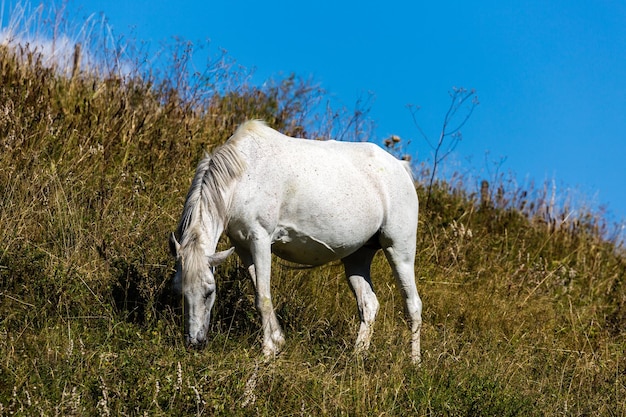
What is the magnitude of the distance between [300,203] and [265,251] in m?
0.49

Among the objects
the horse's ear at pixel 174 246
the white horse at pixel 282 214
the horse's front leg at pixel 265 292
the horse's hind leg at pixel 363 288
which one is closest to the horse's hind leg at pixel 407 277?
the white horse at pixel 282 214

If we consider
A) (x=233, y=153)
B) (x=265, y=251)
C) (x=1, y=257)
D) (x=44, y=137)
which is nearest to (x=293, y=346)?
(x=265, y=251)

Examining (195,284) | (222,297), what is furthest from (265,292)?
(222,297)

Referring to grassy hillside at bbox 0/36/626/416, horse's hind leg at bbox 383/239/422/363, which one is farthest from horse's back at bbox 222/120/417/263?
grassy hillside at bbox 0/36/626/416

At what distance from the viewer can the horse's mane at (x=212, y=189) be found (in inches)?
246

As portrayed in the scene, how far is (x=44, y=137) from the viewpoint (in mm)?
9398

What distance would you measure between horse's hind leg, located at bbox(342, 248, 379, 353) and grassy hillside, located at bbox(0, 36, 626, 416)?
0.14m

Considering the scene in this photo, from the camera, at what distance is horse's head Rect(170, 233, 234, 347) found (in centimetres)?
598

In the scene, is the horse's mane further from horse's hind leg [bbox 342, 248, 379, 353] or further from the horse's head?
horse's hind leg [bbox 342, 248, 379, 353]

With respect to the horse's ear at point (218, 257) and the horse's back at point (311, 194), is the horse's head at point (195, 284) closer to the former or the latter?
the horse's ear at point (218, 257)

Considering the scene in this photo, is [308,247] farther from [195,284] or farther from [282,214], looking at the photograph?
[195,284]

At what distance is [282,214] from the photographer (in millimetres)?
6543

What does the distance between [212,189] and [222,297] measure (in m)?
1.59

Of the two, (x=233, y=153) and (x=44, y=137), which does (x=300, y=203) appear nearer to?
(x=233, y=153)
